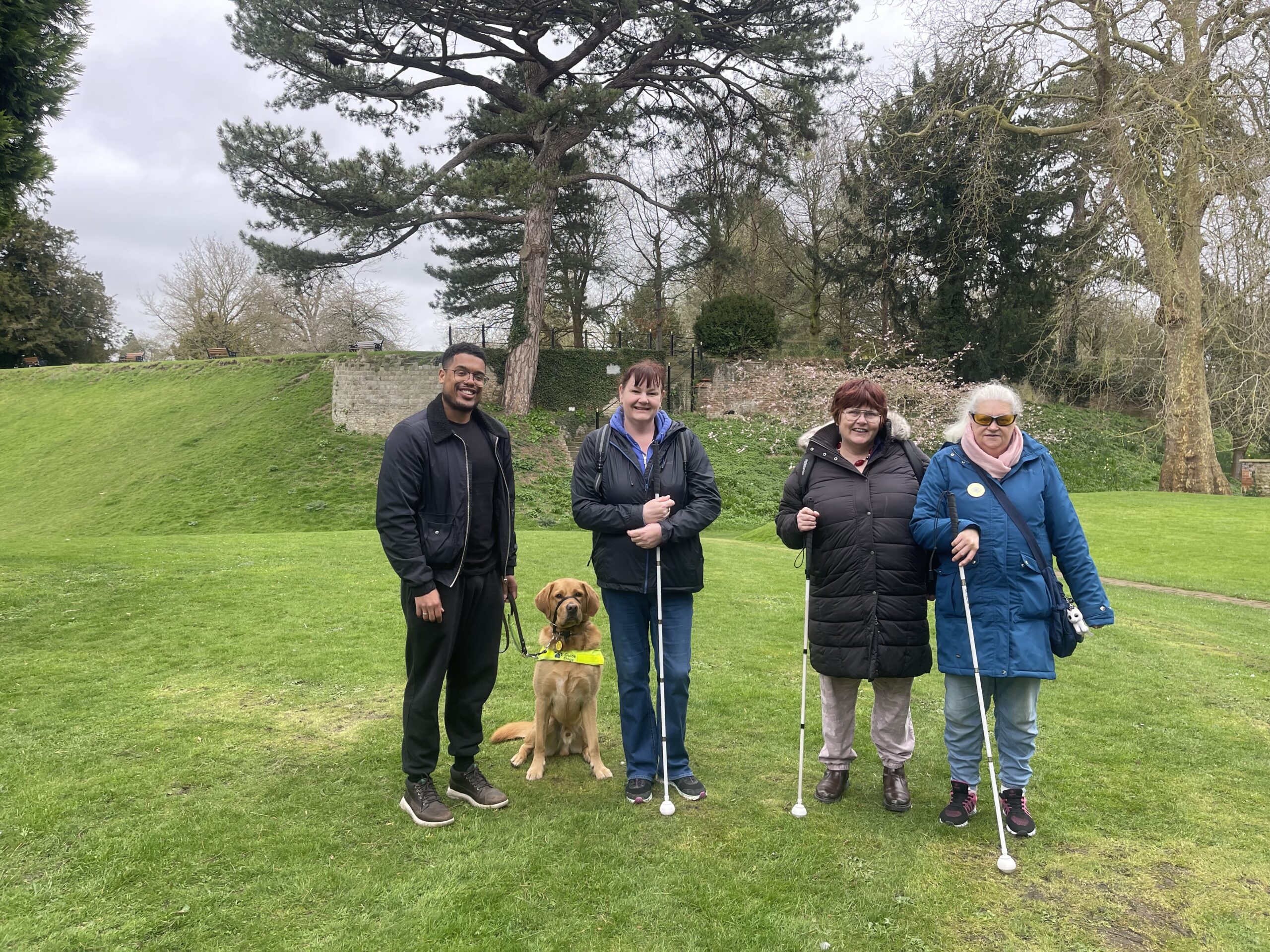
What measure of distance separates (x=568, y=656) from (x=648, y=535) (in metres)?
0.89

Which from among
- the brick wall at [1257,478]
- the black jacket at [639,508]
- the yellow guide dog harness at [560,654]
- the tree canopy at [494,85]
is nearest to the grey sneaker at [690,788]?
the yellow guide dog harness at [560,654]

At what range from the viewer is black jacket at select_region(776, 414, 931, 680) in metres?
3.48

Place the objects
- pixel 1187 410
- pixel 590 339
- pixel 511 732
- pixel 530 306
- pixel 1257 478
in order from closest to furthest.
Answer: pixel 511 732, pixel 1187 410, pixel 1257 478, pixel 530 306, pixel 590 339

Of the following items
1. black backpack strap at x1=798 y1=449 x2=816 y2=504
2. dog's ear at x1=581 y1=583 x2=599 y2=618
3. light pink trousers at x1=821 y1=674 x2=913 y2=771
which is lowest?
light pink trousers at x1=821 y1=674 x2=913 y2=771

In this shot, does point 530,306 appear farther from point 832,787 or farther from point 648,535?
point 832,787

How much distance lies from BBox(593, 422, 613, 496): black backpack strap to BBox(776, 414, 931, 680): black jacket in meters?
0.88

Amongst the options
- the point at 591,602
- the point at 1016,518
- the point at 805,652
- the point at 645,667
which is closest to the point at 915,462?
the point at 1016,518

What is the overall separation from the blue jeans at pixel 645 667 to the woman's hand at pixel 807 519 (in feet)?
2.12

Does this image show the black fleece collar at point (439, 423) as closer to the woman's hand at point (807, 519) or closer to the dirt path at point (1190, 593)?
the woman's hand at point (807, 519)

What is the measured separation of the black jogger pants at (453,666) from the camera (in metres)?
3.51

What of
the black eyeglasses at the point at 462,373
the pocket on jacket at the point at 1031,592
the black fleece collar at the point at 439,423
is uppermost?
the black eyeglasses at the point at 462,373

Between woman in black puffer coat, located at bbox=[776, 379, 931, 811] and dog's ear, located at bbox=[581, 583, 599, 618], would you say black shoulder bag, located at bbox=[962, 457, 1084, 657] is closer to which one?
woman in black puffer coat, located at bbox=[776, 379, 931, 811]

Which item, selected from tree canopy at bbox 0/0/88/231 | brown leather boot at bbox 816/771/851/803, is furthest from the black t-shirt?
tree canopy at bbox 0/0/88/231

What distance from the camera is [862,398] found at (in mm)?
3506
